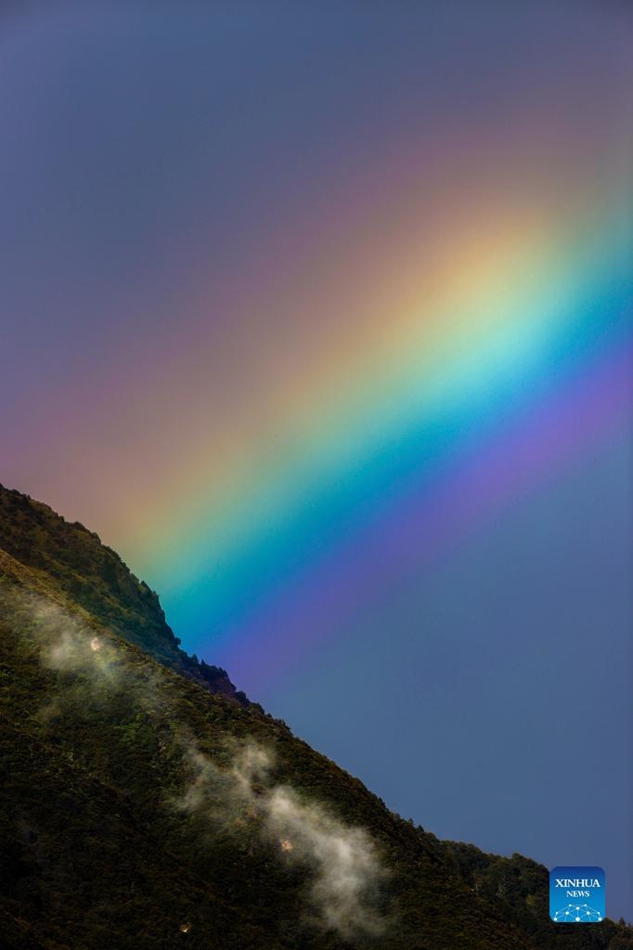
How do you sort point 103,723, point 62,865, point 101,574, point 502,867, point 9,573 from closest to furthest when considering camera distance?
1. point 62,865
2. point 103,723
3. point 9,573
4. point 502,867
5. point 101,574

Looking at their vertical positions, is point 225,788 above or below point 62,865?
above

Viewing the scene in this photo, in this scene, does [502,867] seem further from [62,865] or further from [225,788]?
[62,865]

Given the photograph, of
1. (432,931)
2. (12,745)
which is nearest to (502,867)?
(432,931)

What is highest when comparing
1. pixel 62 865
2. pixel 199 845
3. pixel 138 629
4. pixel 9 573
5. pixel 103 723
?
pixel 138 629
